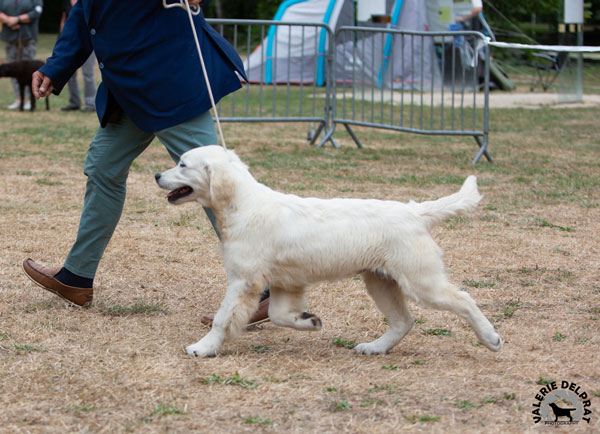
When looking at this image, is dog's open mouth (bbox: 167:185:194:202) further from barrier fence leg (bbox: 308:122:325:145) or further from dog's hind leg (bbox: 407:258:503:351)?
barrier fence leg (bbox: 308:122:325:145)

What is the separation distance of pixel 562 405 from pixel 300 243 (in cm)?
124

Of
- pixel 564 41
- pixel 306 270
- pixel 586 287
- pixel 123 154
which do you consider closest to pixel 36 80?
pixel 123 154

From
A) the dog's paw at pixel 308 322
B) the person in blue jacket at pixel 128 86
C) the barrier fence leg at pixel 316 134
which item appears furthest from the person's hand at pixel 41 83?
the barrier fence leg at pixel 316 134

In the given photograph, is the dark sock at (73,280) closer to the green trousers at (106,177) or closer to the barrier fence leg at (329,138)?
the green trousers at (106,177)

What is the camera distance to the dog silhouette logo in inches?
115

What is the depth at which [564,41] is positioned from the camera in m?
21.0

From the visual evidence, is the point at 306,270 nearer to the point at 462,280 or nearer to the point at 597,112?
the point at 462,280

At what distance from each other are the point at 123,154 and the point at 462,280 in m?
2.19

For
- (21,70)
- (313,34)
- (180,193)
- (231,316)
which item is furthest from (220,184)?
(313,34)

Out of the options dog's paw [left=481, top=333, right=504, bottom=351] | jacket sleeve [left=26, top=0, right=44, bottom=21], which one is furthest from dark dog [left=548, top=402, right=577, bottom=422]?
jacket sleeve [left=26, top=0, right=44, bottom=21]

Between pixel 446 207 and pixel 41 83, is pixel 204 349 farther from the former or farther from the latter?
pixel 41 83

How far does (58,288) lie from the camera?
4344 mm

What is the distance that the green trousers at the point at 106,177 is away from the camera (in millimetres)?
4184

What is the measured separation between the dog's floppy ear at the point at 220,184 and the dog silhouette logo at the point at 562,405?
1.54m
